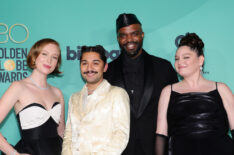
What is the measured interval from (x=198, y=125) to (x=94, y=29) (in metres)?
1.70

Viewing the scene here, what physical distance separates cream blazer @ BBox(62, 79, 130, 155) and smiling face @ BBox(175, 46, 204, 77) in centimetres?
56

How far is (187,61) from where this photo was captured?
2416 millimetres

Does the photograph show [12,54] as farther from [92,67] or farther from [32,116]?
[92,67]

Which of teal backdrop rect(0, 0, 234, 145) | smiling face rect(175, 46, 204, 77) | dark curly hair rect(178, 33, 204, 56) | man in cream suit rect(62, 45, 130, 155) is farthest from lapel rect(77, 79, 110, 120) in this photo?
teal backdrop rect(0, 0, 234, 145)

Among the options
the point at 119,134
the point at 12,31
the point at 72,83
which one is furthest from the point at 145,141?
the point at 12,31

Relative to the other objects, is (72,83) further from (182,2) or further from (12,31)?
(182,2)

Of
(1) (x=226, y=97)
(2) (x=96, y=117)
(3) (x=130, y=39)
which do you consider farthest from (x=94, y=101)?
(1) (x=226, y=97)

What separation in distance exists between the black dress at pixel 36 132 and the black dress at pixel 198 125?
1068 millimetres

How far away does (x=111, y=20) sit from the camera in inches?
132

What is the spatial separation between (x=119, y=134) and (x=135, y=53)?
0.95m

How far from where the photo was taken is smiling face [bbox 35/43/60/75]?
2.54 metres

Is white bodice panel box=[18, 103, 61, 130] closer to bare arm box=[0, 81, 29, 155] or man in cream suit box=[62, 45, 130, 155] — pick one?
bare arm box=[0, 81, 29, 155]

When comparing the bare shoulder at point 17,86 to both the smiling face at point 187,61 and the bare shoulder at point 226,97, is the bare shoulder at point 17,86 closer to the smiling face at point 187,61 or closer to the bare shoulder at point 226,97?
the smiling face at point 187,61

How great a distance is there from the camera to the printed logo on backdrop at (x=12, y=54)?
3.22m
